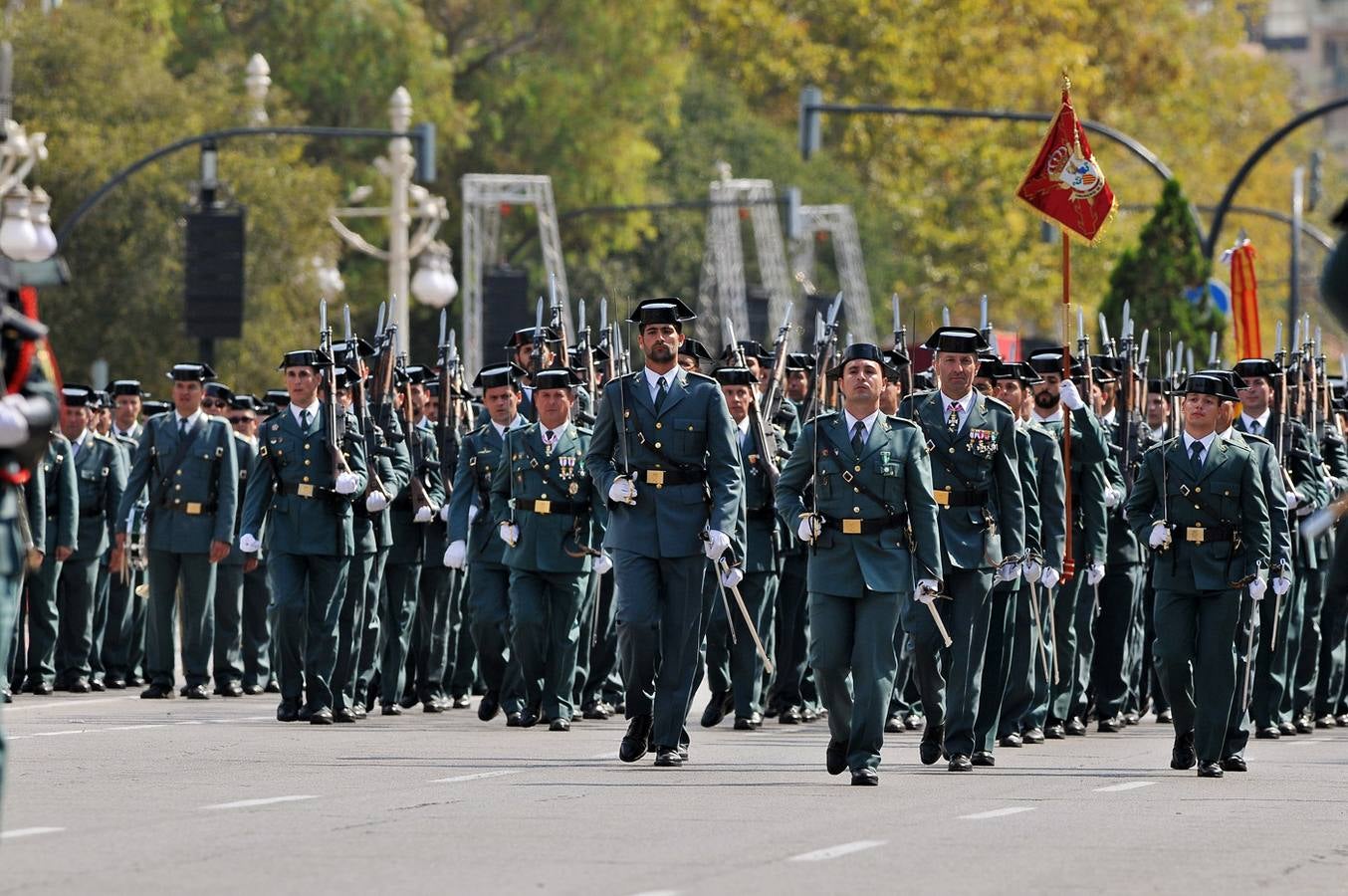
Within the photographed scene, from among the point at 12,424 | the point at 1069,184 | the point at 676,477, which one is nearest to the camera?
the point at 12,424

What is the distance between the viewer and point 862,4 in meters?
67.4

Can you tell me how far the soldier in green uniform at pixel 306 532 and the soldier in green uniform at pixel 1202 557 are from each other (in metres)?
4.81

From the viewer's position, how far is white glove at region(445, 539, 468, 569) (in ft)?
60.6

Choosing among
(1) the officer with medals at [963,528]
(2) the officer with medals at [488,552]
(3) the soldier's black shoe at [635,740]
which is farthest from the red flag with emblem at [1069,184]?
(3) the soldier's black shoe at [635,740]

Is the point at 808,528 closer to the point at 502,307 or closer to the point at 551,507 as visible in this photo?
the point at 551,507

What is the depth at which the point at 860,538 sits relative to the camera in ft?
48.8

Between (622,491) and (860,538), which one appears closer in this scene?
(860,538)

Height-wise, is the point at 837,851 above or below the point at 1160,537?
below

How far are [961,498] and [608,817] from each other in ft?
13.0

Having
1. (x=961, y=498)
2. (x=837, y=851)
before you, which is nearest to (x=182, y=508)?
(x=961, y=498)

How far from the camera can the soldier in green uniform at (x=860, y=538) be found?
14844mm

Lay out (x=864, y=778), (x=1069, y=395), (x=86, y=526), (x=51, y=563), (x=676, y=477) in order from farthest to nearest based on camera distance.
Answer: (x=86, y=526), (x=51, y=563), (x=1069, y=395), (x=676, y=477), (x=864, y=778)

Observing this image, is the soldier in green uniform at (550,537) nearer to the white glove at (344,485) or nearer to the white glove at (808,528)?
the white glove at (344,485)

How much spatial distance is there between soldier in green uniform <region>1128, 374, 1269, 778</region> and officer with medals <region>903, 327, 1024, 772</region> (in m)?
0.77
